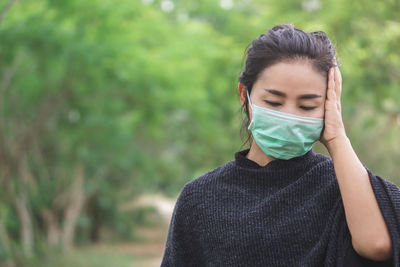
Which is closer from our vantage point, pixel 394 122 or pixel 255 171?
pixel 255 171

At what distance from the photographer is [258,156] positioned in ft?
7.05

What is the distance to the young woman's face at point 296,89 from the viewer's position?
1945 mm

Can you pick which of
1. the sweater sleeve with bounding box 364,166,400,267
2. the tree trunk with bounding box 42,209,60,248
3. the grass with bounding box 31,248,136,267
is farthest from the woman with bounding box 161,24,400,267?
the tree trunk with bounding box 42,209,60,248

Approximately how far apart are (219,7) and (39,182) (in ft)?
26.0

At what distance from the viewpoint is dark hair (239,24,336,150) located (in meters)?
2.00

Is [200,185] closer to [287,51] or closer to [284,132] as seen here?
[284,132]

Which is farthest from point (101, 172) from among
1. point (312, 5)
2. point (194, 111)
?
point (312, 5)

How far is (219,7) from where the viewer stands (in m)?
20.9

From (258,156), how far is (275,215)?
9.1 inches

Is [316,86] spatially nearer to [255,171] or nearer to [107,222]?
[255,171]

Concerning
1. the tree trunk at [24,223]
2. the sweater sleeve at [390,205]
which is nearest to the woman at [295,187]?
the sweater sleeve at [390,205]

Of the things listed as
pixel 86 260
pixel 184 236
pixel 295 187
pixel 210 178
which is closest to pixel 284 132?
pixel 295 187

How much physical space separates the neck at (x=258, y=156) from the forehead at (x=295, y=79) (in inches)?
9.6

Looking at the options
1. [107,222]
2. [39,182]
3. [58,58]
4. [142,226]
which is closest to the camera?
[58,58]
